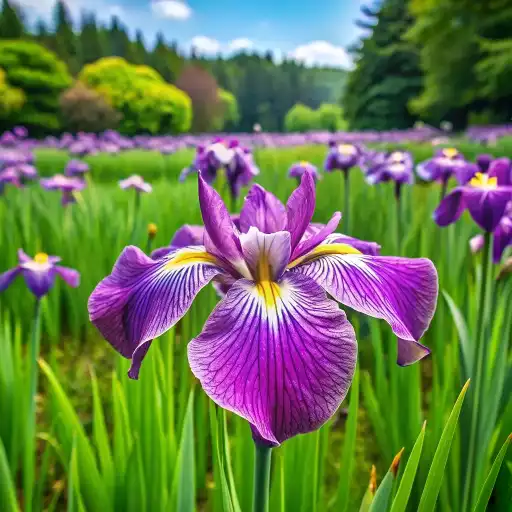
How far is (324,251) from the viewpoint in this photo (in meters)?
0.71

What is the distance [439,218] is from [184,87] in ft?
151

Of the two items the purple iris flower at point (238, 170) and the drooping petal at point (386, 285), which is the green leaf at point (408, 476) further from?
the purple iris flower at point (238, 170)

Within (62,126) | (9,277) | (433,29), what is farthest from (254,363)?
(62,126)

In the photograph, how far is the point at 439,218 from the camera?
4.09 feet

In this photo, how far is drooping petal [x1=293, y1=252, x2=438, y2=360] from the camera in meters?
0.62

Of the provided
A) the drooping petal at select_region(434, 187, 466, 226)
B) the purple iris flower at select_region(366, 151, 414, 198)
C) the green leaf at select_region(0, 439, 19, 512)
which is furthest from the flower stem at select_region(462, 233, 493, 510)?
the purple iris flower at select_region(366, 151, 414, 198)

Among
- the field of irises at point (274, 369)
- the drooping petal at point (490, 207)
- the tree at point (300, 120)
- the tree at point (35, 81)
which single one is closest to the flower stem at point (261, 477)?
the field of irises at point (274, 369)

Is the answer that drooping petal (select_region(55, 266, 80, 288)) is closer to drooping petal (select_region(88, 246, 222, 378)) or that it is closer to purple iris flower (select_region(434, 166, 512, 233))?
drooping petal (select_region(88, 246, 222, 378))

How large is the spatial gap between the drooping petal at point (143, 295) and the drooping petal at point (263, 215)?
79 millimetres

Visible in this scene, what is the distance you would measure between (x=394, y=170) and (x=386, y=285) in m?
1.80

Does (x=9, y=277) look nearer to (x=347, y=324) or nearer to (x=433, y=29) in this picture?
(x=347, y=324)

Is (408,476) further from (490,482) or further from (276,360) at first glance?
(276,360)

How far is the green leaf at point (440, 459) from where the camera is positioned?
2.11ft

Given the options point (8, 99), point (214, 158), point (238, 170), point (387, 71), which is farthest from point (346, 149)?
point (8, 99)
